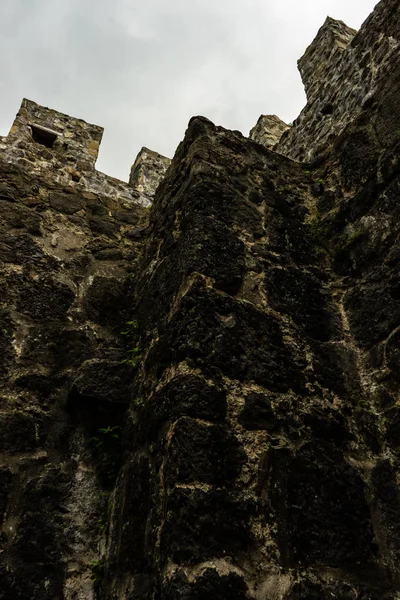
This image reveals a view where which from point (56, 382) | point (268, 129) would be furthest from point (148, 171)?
point (56, 382)

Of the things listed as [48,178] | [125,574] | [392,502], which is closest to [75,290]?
[48,178]

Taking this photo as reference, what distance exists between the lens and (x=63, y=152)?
4633 mm

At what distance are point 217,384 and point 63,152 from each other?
11.3 ft

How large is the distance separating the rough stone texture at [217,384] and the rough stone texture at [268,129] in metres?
2.14

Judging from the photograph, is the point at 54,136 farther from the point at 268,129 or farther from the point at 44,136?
the point at 268,129

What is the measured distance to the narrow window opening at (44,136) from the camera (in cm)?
472

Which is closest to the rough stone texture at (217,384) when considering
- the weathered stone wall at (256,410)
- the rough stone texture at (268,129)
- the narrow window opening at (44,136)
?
the weathered stone wall at (256,410)

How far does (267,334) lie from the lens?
2.32 m

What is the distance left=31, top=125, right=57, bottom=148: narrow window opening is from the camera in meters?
4.72

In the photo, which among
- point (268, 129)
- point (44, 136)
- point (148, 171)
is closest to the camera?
point (44, 136)

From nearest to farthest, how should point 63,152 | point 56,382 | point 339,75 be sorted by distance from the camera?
point 56,382, point 339,75, point 63,152

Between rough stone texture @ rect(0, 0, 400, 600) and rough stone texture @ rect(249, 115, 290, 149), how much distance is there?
7.01 feet

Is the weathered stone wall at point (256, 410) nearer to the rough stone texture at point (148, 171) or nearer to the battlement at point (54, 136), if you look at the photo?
the battlement at point (54, 136)

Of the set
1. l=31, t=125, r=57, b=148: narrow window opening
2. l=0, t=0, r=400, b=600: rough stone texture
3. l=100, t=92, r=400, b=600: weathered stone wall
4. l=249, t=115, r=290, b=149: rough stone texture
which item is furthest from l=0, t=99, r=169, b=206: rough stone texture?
l=100, t=92, r=400, b=600: weathered stone wall
